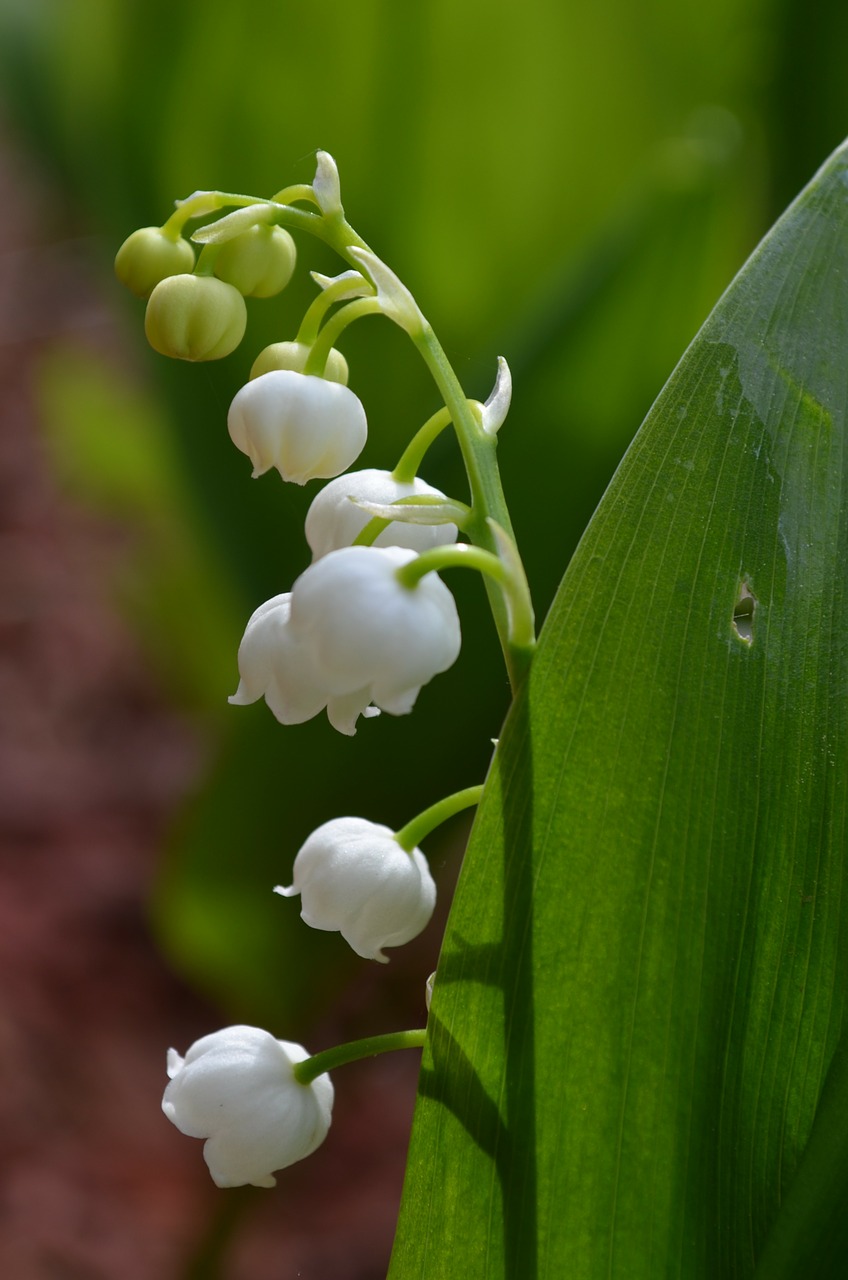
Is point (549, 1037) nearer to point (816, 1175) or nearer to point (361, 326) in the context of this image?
point (816, 1175)

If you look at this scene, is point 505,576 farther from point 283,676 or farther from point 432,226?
point 432,226

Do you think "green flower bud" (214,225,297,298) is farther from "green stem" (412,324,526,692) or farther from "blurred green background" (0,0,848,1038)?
"blurred green background" (0,0,848,1038)

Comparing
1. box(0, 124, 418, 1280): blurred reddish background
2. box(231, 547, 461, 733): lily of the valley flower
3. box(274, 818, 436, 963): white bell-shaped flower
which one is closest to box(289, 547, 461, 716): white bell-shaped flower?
box(231, 547, 461, 733): lily of the valley flower

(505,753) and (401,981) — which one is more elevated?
(505,753)

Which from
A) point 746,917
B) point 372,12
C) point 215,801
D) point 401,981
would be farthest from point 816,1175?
point 401,981

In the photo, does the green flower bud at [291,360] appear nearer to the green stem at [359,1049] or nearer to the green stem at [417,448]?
the green stem at [417,448]

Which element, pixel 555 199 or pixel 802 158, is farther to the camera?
pixel 802 158

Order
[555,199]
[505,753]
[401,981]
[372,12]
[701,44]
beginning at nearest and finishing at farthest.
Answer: [505,753] → [372,12] → [555,199] → [701,44] → [401,981]
